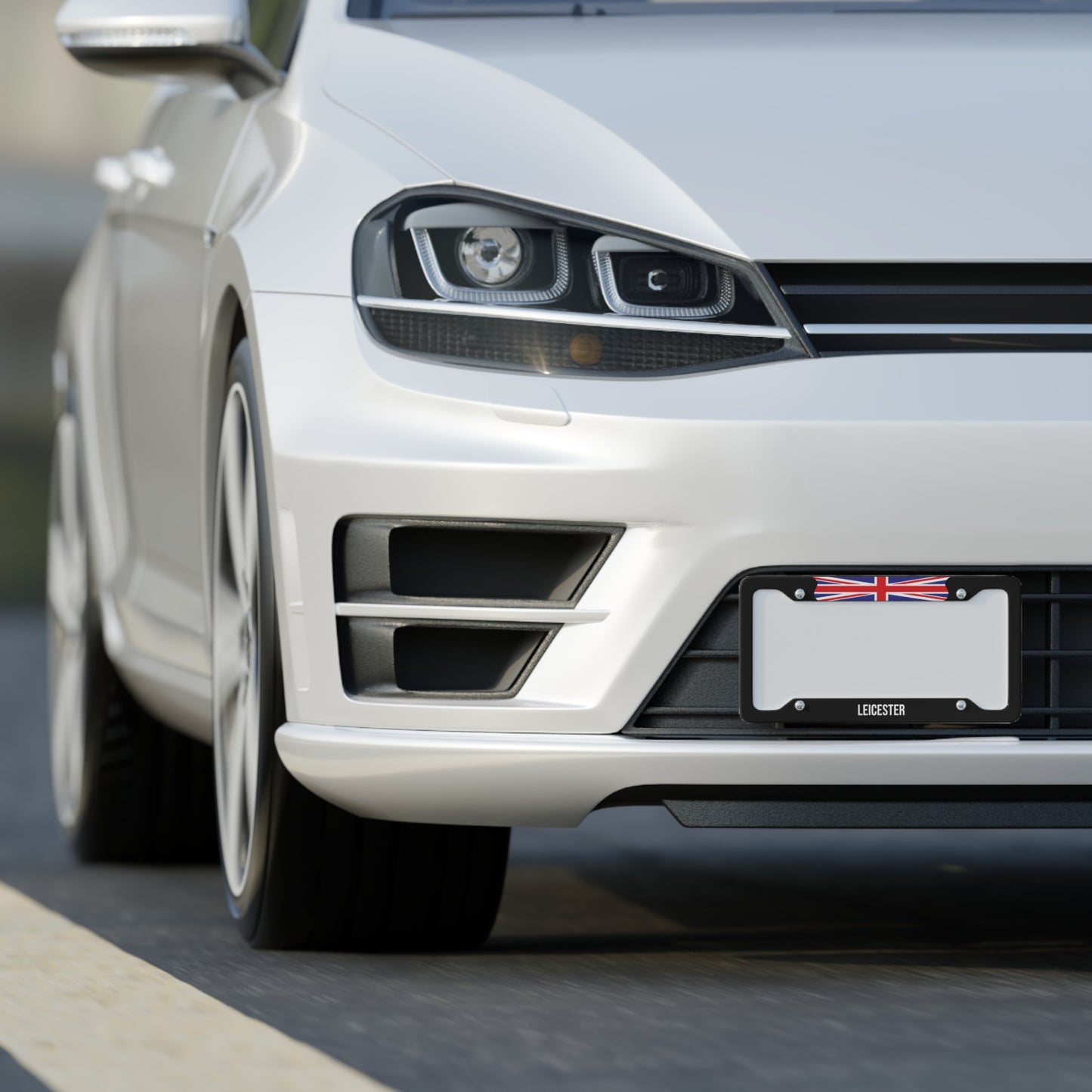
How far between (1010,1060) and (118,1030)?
1103 mm

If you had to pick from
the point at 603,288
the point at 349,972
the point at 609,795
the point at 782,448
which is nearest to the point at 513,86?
the point at 603,288

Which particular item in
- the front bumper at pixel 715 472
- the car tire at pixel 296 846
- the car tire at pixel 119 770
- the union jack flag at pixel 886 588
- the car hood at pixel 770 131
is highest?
the car hood at pixel 770 131

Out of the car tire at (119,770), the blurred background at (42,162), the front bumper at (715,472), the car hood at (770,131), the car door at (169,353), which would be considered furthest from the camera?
the blurred background at (42,162)

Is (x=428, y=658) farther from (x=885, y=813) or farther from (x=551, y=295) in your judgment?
(x=885, y=813)

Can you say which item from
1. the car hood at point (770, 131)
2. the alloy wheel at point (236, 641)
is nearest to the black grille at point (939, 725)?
the car hood at point (770, 131)

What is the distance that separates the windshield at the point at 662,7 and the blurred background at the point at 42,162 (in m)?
30.2

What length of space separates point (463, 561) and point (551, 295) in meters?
0.37

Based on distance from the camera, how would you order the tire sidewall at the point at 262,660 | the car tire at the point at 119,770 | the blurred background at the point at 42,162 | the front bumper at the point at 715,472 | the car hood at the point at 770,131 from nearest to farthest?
the front bumper at the point at 715,472, the car hood at the point at 770,131, the tire sidewall at the point at 262,660, the car tire at the point at 119,770, the blurred background at the point at 42,162

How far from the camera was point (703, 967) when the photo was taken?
→ 163 inches

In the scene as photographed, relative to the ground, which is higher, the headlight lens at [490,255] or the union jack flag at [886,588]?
the headlight lens at [490,255]

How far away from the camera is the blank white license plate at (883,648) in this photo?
3.70 m

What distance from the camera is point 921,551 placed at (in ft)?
12.1

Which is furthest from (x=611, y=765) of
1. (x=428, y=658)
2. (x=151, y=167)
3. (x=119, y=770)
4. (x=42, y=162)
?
(x=42, y=162)

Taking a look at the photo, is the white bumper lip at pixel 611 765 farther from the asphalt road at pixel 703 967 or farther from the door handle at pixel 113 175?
the door handle at pixel 113 175
